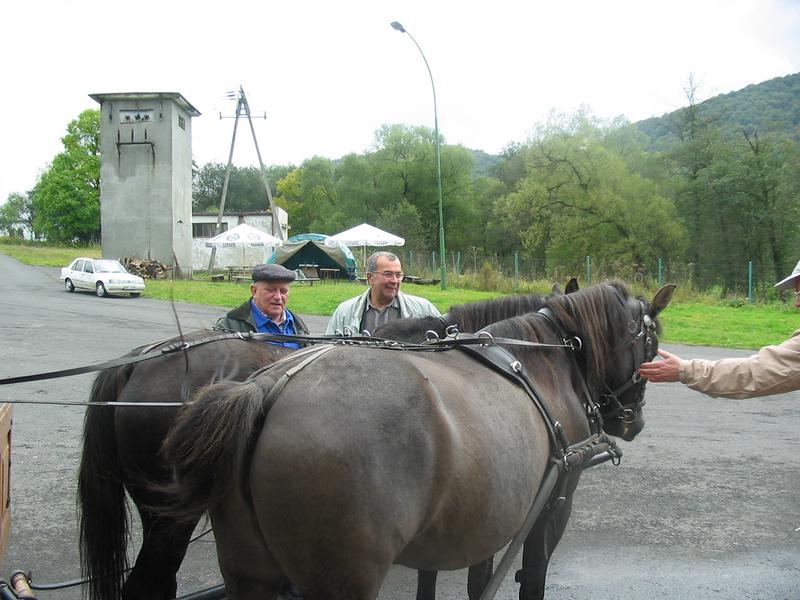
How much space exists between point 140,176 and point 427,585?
33.2m

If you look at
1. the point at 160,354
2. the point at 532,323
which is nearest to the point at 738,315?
the point at 532,323

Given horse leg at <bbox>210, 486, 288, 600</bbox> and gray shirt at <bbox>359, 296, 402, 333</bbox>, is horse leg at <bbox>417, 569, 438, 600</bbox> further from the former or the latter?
gray shirt at <bbox>359, 296, 402, 333</bbox>

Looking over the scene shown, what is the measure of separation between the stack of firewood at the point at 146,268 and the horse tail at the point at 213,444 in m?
30.2

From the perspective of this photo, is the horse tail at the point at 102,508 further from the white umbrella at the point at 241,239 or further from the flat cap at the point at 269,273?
the white umbrella at the point at 241,239

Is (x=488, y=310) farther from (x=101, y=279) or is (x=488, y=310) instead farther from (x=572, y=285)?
(x=101, y=279)

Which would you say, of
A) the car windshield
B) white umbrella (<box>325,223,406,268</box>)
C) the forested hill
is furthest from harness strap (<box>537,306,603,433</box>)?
the forested hill

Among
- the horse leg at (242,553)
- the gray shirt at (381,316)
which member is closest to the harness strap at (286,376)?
the horse leg at (242,553)

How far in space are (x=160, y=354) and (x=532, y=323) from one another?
5.74 feet

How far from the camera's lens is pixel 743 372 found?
3.01 meters

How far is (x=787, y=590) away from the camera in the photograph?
3504 millimetres

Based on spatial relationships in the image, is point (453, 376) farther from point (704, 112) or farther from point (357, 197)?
point (357, 197)

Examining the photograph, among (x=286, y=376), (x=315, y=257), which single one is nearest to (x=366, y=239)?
(x=315, y=257)

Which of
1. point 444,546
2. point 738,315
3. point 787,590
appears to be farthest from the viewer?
point 738,315

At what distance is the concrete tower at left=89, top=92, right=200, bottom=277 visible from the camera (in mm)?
32375
